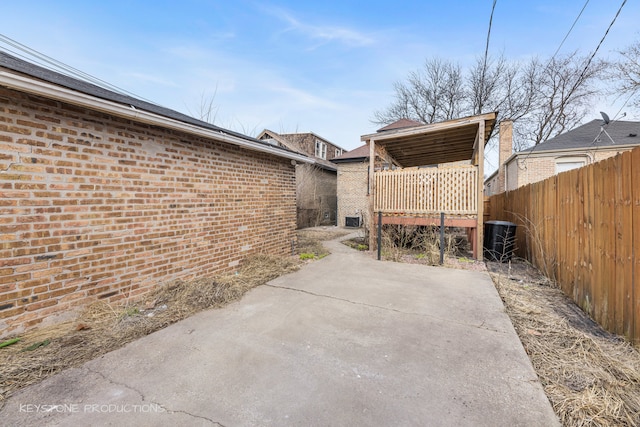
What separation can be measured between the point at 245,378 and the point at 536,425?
6.26ft

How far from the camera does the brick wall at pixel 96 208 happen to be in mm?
2498

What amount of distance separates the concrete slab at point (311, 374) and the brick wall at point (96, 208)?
105 cm

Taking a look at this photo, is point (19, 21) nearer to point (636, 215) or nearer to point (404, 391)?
point (404, 391)

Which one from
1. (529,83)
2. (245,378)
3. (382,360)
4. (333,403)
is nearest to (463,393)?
(382,360)

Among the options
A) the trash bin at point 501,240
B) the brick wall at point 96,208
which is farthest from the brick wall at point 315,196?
the brick wall at point 96,208

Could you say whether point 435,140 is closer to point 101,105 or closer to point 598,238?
point 598,238

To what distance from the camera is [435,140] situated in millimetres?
8078

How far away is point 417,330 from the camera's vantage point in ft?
9.25

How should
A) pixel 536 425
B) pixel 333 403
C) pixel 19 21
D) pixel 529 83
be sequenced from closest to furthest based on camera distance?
pixel 536 425 < pixel 333 403 < pixel 19 21 < pixel 529 83

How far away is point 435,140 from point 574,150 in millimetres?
8483

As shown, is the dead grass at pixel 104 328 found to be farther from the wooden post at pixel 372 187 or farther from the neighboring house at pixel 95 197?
the wooden post at pixel 372 187

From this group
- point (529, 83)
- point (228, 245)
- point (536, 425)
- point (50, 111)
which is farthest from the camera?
point (529, 83)

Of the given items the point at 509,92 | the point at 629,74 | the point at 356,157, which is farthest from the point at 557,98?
the point at 356,157

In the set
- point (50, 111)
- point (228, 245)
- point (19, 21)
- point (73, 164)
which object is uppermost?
point (19, 21)
